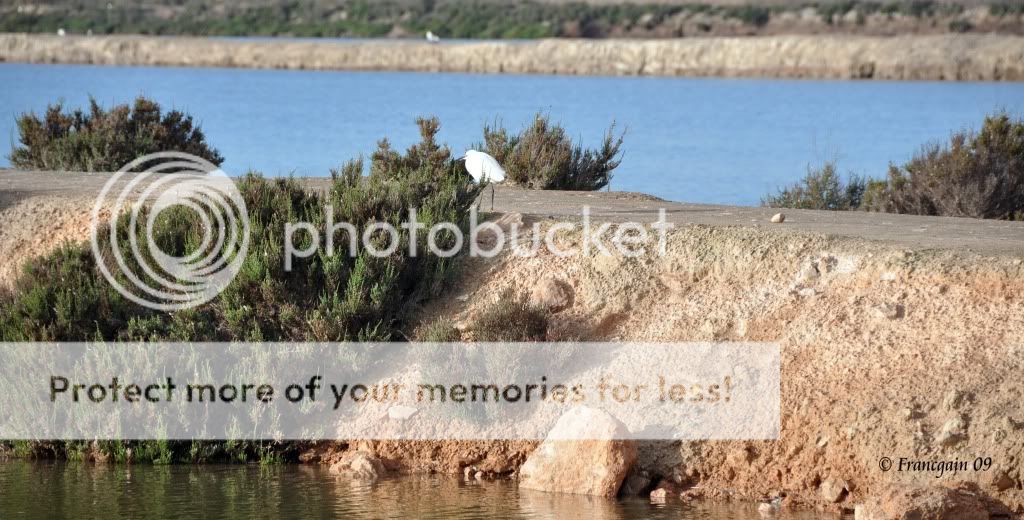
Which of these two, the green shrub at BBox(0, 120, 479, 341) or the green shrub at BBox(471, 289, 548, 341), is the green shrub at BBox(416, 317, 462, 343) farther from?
the green shrub at BBox(0, 120, 479, 341)

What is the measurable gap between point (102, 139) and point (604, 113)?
21404 millimetres

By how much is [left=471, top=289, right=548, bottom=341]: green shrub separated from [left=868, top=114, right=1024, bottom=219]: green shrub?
22.1 ft

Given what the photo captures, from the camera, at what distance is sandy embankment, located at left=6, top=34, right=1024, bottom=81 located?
49.2 meters

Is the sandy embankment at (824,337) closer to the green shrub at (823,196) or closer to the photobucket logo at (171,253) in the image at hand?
the photobucket logo at (171,253)

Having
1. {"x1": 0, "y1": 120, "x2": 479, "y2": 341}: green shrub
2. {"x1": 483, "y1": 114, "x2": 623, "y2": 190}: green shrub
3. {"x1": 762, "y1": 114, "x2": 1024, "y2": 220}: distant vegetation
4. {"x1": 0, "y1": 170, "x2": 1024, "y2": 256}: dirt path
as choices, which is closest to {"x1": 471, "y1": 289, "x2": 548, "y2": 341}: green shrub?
{"x1": 0, "y1": 120, "x2": 479, "y2": 341}: green shrub

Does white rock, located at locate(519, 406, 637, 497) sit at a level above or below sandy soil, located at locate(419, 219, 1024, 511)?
below

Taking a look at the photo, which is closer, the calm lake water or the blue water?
the calm lake water

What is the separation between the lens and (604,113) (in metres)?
37.5

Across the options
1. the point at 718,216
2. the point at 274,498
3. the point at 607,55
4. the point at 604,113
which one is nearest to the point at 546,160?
the point at 718,216

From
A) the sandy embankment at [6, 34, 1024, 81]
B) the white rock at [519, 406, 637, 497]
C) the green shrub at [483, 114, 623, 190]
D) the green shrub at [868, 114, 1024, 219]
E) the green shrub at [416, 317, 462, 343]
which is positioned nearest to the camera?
the white rock at [519, 406, 637, 497]

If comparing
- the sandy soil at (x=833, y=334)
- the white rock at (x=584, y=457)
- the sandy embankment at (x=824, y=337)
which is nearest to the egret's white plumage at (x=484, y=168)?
the sandy embankment at (x=824, y=337)

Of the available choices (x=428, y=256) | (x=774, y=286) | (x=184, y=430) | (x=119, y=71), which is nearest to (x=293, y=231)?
(x=428, y=256)

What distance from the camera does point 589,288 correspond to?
10.8 meters

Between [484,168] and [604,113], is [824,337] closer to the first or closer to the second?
[484,168]
